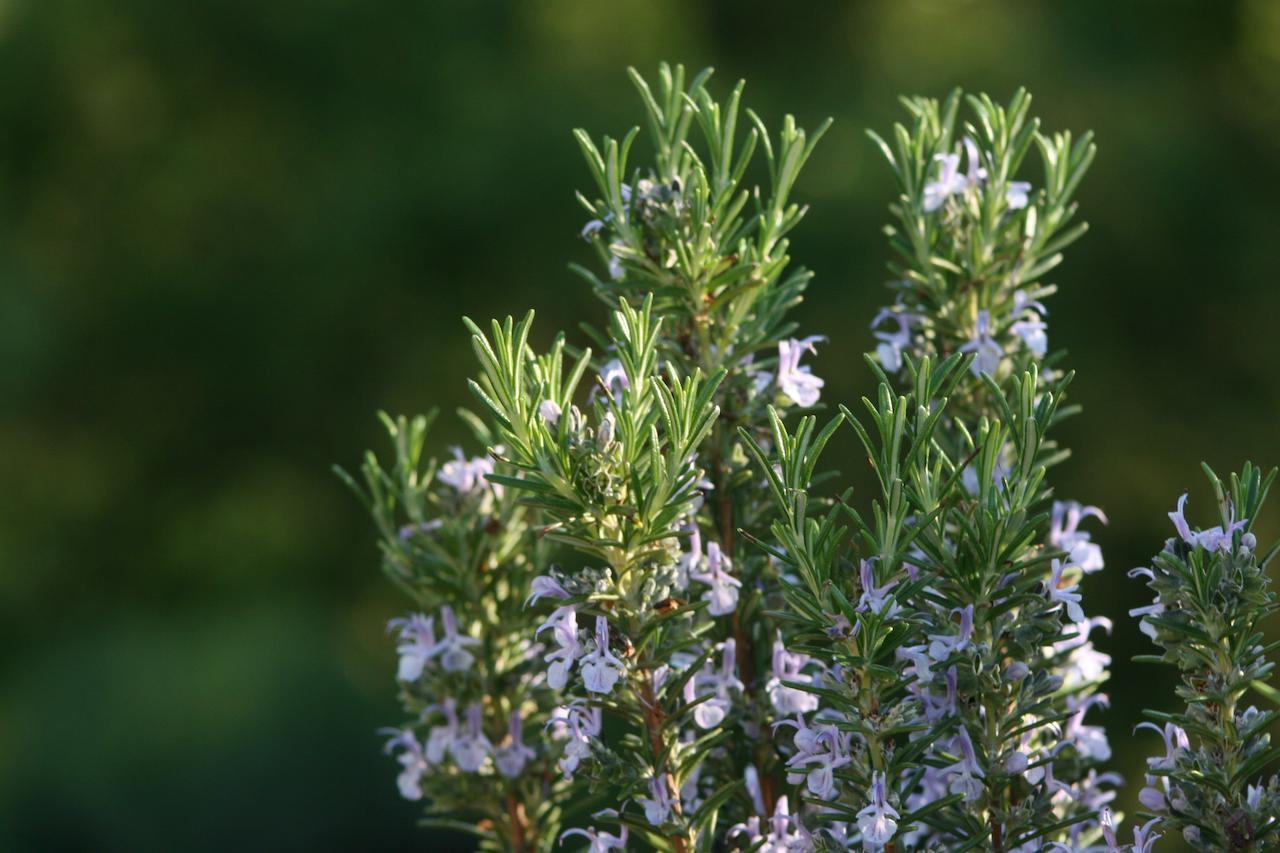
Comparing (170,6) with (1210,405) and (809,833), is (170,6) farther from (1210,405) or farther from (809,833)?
(809,833)

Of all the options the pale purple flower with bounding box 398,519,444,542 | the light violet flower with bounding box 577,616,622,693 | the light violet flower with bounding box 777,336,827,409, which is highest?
the light violet flower with bounding box 777,336,827,409

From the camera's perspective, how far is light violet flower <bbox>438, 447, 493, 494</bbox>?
36.5 inches

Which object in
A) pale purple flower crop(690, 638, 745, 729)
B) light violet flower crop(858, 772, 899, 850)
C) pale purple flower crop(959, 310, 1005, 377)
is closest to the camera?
light violet flower crop(858, 772, 899, 850)

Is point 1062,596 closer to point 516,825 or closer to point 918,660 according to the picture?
point 918,660

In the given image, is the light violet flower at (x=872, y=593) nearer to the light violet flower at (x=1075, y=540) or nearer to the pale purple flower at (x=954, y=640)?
the pale purple flower at (x=954, y=640)

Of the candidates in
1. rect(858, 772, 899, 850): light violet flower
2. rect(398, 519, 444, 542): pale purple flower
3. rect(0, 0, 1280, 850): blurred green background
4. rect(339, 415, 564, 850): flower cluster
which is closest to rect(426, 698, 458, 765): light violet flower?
rect(339, 415, 564, 850): flower cluster

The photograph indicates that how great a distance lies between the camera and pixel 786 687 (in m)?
0.74

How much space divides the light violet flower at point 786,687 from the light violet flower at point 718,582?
4cm

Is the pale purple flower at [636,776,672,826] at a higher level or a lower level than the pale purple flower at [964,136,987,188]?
lower

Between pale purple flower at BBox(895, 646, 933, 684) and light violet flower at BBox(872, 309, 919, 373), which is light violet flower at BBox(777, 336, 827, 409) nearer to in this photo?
light violet flower at BBox(872, 309, 919, 373)

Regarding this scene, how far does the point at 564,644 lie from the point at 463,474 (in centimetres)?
24

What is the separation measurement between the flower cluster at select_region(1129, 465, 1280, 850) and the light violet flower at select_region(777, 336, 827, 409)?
23 centimetres

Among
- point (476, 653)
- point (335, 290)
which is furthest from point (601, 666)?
point (335, 290)

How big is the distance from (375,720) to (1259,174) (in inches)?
114
